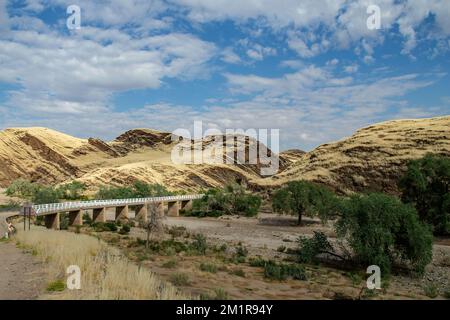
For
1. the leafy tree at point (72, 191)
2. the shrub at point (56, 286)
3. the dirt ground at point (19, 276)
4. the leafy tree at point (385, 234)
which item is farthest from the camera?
the leafy tree at point (72, 191)

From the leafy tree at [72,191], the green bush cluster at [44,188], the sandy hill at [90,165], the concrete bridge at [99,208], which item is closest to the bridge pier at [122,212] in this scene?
the concrete bridge at [99,208]

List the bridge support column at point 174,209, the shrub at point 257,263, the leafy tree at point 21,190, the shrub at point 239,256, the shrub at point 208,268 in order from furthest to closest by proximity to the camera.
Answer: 1. the leafy tree at point 21,190
2. the bridge support column at point 174,209
3. the shrub at point 239,256
4. the shrub at point 257,263
5. the shrub at point 208,268

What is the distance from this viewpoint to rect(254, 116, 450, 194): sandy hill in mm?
59906

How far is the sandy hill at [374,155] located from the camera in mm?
59906

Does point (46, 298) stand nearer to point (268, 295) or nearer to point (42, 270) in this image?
point (42, 270)

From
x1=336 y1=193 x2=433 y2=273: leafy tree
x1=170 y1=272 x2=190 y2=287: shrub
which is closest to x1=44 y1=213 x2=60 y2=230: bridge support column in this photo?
x1=170 y1=272 x2=190 y2=287: shrub

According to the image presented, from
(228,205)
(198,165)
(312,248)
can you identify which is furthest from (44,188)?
(312,248)

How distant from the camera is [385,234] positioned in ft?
70.1

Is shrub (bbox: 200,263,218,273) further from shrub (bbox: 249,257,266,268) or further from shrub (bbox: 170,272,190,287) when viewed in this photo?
shrub (bbox: 249,257,266,268)

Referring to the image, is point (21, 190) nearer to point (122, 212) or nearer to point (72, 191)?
point (72, 191)

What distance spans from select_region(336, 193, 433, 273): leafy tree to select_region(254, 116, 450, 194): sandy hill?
38.4 meters

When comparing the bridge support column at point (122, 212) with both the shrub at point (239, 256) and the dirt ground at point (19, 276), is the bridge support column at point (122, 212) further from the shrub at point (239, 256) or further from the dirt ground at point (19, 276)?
the dirt ground at point (19, 276)

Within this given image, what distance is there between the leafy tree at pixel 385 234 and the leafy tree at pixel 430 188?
16.9 metres
